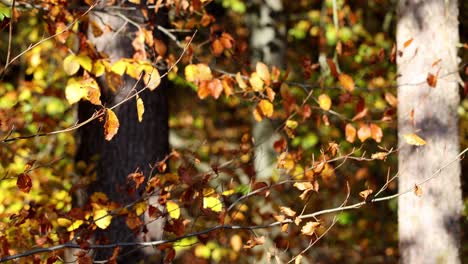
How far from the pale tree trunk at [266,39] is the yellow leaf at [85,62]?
15.0ft

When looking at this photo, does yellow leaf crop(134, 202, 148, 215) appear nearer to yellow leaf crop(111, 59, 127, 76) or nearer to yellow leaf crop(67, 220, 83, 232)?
yellow leaf crop(67, 220, 83, 232)

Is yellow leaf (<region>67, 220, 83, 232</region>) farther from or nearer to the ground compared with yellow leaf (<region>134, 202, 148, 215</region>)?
nearer to the ground

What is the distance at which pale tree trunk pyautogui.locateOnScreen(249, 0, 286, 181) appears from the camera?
904cm

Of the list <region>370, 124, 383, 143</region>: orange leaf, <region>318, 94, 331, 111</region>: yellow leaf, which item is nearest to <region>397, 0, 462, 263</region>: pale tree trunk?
<region>370, 124, 383, 143</region>: orange leaf

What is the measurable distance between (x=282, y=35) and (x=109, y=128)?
6244mm

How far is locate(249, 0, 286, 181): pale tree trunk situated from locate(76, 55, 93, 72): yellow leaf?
15.0ft

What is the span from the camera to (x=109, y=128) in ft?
10.6

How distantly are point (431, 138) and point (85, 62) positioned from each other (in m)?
2.40

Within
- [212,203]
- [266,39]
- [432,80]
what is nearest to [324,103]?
[432,80]

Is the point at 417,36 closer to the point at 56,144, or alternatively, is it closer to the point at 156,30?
the point at 156,30

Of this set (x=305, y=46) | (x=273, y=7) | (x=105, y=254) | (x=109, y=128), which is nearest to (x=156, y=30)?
(x=105, y=254)

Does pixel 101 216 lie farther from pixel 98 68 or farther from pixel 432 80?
pixel 432 80

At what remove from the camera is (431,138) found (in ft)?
16.9

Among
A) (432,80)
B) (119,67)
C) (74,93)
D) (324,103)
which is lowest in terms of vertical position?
(324,103)
